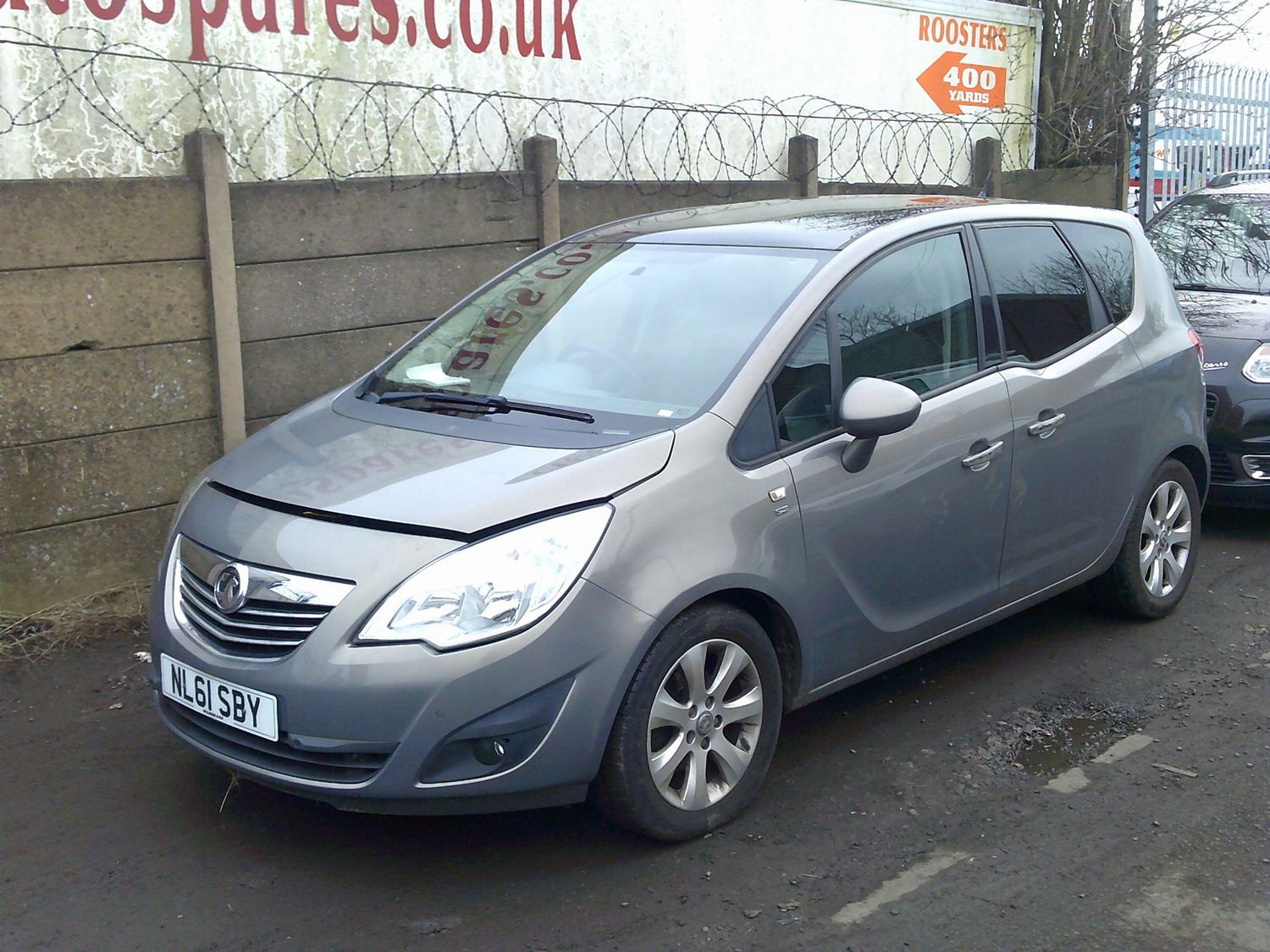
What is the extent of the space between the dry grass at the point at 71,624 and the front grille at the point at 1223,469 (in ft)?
17.2

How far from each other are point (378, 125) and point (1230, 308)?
4.77 metres

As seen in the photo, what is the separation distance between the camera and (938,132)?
36.1 ft

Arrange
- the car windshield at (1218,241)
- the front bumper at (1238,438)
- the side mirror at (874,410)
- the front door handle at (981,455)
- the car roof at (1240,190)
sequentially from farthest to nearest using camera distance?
the car roof at (1240,190), the car windshield at (1218,241), the front bumper at (1238,438), the front door handle at (981,455), the side mirror at (874,410)

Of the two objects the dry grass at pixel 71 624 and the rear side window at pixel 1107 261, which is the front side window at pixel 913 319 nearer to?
the rear side window at pixel 1107 261

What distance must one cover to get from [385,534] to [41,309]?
2.90 m

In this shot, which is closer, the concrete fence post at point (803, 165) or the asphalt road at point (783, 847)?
the asphalt road at point (783, 847)

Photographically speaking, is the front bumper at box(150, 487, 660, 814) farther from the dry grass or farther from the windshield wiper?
the dry grass

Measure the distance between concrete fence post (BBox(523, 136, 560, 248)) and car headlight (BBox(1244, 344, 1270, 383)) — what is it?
3.73 m

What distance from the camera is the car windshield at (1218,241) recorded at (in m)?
7.76

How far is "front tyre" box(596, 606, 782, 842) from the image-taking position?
351cm

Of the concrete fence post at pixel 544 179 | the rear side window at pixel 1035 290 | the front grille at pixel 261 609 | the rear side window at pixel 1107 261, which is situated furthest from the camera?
the concrete fence post at pixel 544 179

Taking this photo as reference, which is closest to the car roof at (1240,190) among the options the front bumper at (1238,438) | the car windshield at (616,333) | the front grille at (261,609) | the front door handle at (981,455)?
the front bumper at (1238,438)

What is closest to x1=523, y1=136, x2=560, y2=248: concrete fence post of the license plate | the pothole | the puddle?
the pothole

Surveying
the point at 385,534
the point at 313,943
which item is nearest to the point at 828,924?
the point at 313,943
